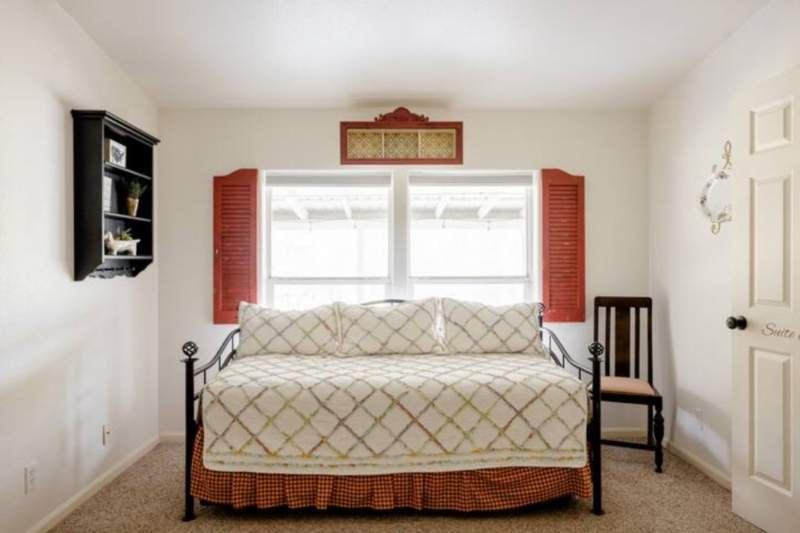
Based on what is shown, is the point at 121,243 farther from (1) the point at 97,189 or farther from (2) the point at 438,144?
(2) the point at 438,144

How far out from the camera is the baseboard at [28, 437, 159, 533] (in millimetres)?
2389

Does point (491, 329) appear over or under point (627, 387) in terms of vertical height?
over

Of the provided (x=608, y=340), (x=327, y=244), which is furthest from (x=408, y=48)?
(x=608, y=340)

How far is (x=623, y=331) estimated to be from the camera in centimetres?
358

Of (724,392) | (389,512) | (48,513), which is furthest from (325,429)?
(724,392)

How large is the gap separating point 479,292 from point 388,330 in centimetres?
98

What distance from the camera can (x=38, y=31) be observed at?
2.34 metres

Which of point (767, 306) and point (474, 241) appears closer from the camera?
point (767, 306)

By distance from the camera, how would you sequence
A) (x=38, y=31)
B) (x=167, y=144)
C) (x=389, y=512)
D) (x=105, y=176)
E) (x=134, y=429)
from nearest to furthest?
(x=38, y=31), (x=389, y=512), (x=105, y=176), (x=134, y=429), (x=167, y=144)

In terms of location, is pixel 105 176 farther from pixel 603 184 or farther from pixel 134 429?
pixel 603 184

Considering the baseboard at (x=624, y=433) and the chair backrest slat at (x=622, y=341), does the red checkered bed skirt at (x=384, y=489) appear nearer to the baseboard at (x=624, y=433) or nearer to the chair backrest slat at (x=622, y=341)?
the chair backrest slat at (x=622, y=341)

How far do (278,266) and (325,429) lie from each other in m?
1.71

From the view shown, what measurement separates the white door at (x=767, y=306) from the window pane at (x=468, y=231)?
1.62 m

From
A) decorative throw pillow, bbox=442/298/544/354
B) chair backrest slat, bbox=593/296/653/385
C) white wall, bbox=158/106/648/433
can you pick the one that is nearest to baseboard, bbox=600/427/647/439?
white wall, bbox=158/106/648/433
